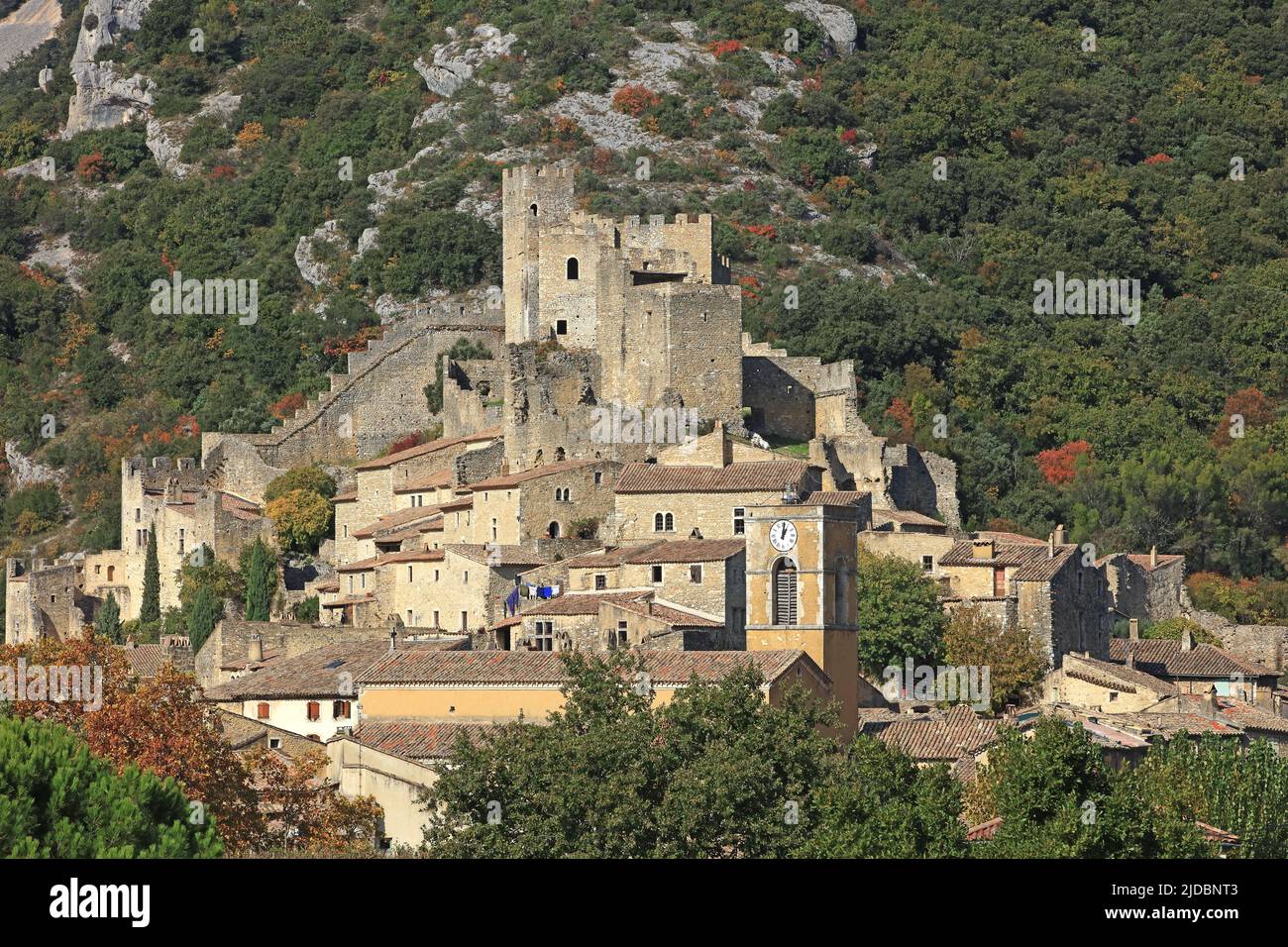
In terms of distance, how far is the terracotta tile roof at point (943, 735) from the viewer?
45531 millimetres

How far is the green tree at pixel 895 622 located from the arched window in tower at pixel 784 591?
3521 mm

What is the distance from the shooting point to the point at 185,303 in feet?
326

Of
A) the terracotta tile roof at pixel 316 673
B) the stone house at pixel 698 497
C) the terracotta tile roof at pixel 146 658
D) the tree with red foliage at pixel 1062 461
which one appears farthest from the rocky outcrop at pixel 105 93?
the terracotta tile roof at pixel 316 673

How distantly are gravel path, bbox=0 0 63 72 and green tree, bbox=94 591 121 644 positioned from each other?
279 feet

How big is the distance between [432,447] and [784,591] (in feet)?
56.9

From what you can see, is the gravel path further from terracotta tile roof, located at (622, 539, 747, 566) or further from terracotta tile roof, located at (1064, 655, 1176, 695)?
terracotta tile roof, located at (1064, 655, 1176, 695)

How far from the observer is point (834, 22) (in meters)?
120

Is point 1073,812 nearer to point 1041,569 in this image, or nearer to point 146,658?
point 1041,569

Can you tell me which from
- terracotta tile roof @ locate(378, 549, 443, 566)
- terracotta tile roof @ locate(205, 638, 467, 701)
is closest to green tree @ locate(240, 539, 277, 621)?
terracotta tile roof @ locate(378, 549, 443, 566)

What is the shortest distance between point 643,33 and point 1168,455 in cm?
4440

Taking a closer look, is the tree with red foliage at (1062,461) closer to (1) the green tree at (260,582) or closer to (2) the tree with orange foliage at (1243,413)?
(2) the tree with orange foliage at (1243,413)

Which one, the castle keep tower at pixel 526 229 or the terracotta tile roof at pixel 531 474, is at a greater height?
the castle keep tower at pixel 526 229
